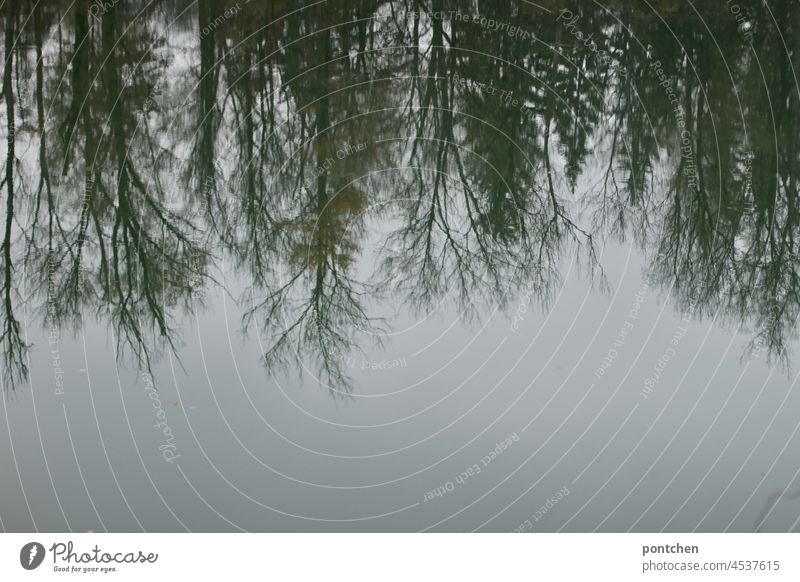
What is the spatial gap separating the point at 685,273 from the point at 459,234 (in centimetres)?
65

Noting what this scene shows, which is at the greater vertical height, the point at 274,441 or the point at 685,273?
the point at 685,273

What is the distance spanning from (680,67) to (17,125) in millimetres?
1938

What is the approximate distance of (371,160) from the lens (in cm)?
232

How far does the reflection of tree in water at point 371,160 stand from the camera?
229 cm

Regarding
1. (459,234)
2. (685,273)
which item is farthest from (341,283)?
(685,273)

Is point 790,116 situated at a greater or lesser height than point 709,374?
greater

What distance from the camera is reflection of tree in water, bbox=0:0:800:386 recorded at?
229cm

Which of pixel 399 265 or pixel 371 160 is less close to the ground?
pixel 371 160

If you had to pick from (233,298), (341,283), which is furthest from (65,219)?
(341,283)

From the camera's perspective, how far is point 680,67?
91.8 inches
